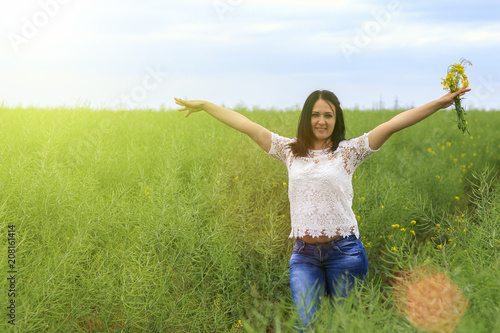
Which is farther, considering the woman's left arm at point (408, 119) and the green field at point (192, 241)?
the woman's left arm at point (408, 119)

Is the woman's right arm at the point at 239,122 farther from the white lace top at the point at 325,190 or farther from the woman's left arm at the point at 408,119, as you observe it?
the woman's left arm at the point at 408,119

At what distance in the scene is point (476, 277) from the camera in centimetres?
204

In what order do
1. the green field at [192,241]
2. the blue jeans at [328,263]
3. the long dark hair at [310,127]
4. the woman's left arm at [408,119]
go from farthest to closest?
the long dark hair at [310,127]
the woman's left arm at [408,119]
the blue jeans at [328,263]
the green field at [192,241]

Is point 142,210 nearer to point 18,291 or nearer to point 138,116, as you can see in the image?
point 18,291

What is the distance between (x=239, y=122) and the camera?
3.17 meters

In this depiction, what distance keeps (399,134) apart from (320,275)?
6808mm

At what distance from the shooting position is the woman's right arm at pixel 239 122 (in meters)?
3.13

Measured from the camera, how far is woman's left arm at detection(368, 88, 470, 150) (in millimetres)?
2832

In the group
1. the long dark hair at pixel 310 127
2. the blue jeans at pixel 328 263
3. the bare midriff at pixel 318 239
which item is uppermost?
the long dark hair at pixel 310 127

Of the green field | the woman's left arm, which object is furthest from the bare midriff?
the woman's left arm

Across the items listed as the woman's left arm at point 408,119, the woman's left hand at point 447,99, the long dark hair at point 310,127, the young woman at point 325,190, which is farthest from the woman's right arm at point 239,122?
the woman's left hand at point 447,99

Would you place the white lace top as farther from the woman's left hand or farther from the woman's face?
the woman's left hand

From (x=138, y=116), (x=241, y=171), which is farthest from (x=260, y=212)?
(x=138, y=116)

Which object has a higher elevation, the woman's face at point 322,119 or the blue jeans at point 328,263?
the woman's face at point 322,119
